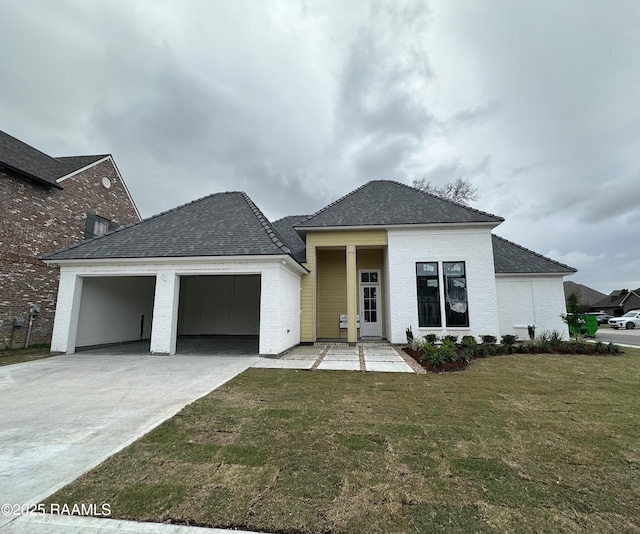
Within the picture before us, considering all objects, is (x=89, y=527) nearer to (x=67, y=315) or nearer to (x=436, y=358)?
(x=436, y=358)

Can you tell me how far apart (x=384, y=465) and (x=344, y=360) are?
5.69m

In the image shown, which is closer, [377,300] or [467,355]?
[467,355]

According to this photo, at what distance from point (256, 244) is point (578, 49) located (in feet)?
38.1

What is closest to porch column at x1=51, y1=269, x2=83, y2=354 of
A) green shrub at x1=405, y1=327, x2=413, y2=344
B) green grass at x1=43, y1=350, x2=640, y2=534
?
green grass at x1=43, y1=350, x2=640, y2=534

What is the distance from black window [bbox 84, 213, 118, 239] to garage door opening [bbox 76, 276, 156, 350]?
431cm

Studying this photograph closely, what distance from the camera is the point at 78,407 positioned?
446cm

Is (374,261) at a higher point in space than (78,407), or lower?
higher

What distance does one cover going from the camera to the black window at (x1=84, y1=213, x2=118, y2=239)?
1462 cm

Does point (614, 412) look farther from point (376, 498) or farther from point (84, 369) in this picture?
point (84, 369)

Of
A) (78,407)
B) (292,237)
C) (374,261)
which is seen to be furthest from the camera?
(292,237)

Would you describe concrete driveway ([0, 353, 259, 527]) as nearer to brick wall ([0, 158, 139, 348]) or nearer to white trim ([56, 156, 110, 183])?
brick wall ([0, 158, 139, 348])

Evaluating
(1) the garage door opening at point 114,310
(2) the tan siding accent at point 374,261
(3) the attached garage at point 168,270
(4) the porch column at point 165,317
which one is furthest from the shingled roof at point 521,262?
(1) the garage door opening at point 114,310

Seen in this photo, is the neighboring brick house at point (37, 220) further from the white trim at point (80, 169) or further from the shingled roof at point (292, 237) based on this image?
the shingled roof at point (292, 237)

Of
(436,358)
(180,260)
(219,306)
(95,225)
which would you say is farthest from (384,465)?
(95,225)
